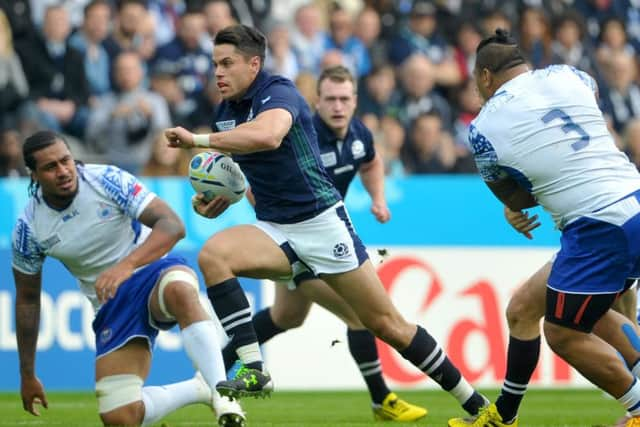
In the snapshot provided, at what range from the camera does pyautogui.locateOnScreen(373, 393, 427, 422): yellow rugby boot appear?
947cm

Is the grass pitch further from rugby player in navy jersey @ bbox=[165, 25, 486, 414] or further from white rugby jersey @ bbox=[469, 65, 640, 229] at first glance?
white rugby jersey @ bbox=[469, 65, 640, 229]

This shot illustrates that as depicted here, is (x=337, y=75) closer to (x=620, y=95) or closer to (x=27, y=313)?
(x=27, y=313)

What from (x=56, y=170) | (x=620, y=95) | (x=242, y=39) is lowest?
(x=620, y=95)

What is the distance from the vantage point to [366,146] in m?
10.2

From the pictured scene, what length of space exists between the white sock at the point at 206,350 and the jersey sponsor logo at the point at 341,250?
91cm

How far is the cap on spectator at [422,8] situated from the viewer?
1755 cm

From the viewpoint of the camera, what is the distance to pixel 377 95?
16.2 meters

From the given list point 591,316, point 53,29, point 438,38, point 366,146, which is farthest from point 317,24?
point 591,316

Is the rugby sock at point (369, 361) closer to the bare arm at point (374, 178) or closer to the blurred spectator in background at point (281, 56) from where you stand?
the bare arm at point (374, 178)

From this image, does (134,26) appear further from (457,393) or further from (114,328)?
(457,393)

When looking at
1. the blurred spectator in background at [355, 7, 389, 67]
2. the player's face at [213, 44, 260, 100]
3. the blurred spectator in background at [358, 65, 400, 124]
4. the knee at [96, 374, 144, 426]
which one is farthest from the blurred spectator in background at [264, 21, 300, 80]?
the player's face at [213, 44, 260, 100]

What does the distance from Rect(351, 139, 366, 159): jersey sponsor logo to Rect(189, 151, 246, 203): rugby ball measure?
7.01 feet

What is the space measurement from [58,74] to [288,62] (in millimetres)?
2913

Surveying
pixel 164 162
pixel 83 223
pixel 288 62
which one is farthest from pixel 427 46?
pixel 83 223
